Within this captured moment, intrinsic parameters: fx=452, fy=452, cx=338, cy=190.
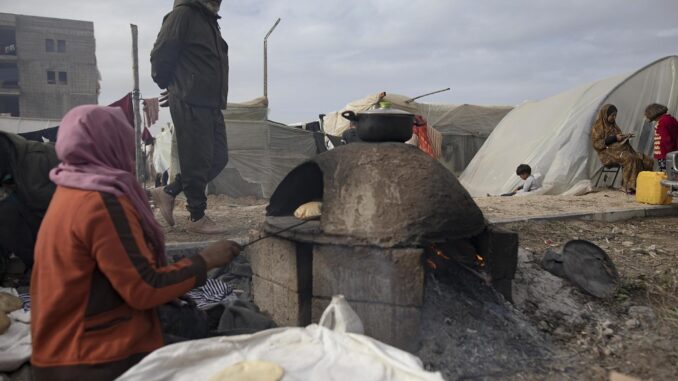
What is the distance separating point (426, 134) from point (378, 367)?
12.8 meters

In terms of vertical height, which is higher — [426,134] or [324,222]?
[426,134]

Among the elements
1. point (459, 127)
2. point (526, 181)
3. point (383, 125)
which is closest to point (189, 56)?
point (383, 125)

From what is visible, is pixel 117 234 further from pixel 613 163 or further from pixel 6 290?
pixel 613 163

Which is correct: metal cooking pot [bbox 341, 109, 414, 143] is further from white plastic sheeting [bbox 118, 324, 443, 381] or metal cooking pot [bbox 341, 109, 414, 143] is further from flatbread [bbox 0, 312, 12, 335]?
flatbread [bbox 0, 312, 12, 335]

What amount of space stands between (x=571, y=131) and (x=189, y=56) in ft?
31.3

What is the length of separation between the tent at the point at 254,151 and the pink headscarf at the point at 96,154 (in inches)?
428

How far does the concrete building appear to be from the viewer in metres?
29.1

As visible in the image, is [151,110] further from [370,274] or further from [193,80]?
[370,274]

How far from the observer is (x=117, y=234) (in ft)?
5.86

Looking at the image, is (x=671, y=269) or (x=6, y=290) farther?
(x=671, y=269)

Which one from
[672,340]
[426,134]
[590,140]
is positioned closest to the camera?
[672,340]

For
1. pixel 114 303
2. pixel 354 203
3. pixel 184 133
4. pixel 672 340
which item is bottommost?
pixel 672 340

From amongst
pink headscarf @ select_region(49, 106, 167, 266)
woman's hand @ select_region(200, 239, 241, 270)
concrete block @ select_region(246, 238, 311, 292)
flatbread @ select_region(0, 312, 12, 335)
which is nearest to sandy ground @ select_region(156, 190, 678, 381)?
concrete block @ select_region(246, 238, 311, 292)

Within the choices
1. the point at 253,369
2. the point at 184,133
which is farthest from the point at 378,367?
the point at 184,133
